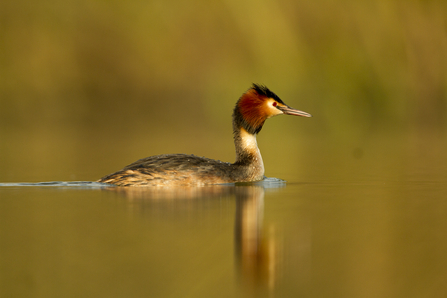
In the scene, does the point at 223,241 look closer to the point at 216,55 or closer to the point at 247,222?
the point at 247,222

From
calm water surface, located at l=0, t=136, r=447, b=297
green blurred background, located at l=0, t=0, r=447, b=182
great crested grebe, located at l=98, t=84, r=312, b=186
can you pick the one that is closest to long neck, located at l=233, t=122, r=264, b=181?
great crested grebe, located at l=98, t=84, r=312, b=186

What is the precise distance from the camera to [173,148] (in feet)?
74.1

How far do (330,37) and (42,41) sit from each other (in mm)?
42311

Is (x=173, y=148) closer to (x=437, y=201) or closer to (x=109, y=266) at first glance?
(x=437, y=201)

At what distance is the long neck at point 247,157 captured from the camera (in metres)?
13.0

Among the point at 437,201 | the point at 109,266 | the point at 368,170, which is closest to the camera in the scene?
the point at 109,266

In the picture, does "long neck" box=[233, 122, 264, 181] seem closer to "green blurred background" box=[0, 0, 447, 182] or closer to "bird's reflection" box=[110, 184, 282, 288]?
"bird's reflection" box=[110, 184, 282, 288]

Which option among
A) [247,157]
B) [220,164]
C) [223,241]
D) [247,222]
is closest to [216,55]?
[247,157]

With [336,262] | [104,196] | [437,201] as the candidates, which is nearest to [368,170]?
[437,201]

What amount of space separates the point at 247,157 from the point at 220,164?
72cm

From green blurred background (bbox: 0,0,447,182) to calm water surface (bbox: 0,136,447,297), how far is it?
68.0 meters

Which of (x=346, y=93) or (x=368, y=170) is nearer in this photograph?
(x=368, y=170)

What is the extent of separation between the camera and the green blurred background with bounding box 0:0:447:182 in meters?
86.0

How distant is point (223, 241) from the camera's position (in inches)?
307
